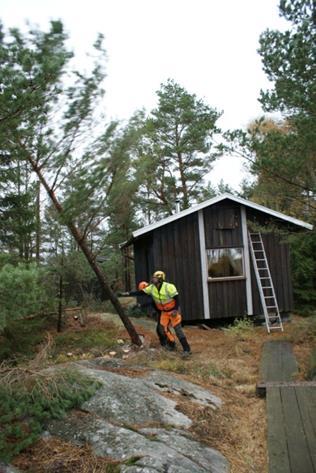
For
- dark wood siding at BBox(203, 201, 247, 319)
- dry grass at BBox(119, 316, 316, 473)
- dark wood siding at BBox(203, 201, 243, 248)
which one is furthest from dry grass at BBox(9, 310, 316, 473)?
dark wood siding at BBox(203, 201, 243, 248)

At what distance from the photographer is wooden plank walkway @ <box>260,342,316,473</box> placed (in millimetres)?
4023

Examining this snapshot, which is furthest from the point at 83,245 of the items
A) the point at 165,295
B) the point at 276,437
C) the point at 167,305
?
the point at 276,437

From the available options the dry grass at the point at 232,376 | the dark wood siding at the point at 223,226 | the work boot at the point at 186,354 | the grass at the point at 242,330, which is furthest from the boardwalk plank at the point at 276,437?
the dark wood siding at the point at 223,226

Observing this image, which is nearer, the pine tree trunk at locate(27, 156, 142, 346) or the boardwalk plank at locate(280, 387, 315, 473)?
the boardwalk plank at locate(280, 387, 315, 473)

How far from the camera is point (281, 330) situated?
12578 mm

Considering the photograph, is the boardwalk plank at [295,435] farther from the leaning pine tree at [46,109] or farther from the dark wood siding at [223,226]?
the dark wood siding at [223,226]

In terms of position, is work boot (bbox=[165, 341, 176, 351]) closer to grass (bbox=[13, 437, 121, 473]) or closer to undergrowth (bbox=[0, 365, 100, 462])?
undergrowth (bbox=[0, 365, 100, 462])

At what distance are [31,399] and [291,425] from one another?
2748mm

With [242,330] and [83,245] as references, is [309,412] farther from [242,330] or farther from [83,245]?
[242,330]

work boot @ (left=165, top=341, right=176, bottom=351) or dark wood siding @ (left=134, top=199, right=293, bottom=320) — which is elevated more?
dark wood siding @ (left=134, top=199, right=293, bottom=320)

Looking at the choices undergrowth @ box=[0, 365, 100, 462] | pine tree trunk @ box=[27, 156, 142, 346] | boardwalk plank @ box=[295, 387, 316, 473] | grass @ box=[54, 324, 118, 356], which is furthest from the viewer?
grass @ box=[54, 324, 118, 356]

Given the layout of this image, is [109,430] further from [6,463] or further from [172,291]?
[172,291]

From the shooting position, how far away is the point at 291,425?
4.85m

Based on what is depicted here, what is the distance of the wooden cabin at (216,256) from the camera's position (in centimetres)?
1379
